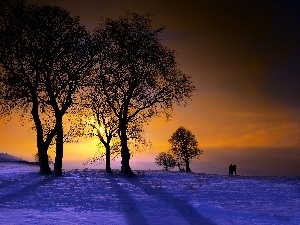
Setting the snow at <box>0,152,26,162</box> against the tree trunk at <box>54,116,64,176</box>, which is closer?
→ the tree trunk at <box>54,116,64,176</box>

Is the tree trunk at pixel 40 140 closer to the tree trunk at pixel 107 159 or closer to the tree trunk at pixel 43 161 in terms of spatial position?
the tree trunk at pixel 43 161

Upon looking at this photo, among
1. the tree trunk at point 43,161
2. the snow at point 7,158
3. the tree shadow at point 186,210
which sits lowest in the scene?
the tree shadow at point 186,210

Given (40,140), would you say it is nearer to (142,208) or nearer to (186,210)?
A: (142,208)

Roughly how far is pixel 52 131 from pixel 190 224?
3190 cm

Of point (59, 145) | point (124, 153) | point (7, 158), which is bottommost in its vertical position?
point (124, 153)

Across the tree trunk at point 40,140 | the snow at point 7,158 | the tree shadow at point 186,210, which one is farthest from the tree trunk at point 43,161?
the snow at point 7,158

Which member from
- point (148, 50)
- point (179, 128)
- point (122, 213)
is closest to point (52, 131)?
point (148, 50)

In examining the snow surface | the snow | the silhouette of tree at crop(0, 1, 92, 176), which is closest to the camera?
the snow surface

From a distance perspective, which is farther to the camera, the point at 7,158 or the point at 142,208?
the point at 7,158

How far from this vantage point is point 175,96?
50.3 meters

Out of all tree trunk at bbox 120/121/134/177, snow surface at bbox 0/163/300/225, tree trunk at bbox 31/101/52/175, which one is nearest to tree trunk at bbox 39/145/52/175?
tree trunk at bbox 31/101/52/175

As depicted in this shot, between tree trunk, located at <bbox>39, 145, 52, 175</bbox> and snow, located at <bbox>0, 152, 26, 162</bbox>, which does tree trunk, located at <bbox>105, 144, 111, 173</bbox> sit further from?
snow, located at <bbox>0, 152, 26, 162</bbox>

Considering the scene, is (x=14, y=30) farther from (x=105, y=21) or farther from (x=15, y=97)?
(x=105, y=21)

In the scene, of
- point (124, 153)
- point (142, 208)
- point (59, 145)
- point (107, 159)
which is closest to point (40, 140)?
point (59, 145)
